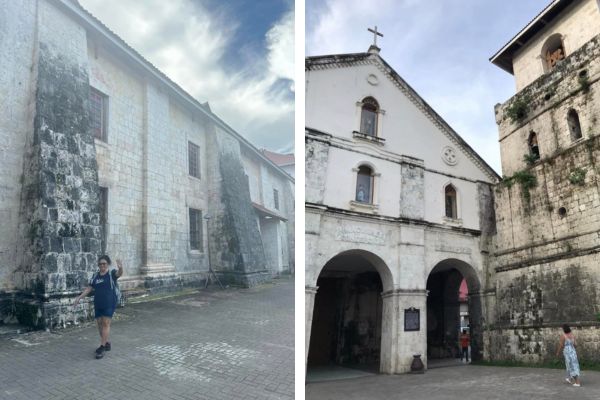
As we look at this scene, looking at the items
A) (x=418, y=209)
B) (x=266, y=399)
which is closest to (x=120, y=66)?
(x=266, y=399)

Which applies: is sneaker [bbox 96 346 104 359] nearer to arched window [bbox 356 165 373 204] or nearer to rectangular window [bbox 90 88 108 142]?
rectangular window [bbox 90 88 108 142]

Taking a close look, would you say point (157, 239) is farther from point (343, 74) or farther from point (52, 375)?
point (343, 74)

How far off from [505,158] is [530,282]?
10.5 ft

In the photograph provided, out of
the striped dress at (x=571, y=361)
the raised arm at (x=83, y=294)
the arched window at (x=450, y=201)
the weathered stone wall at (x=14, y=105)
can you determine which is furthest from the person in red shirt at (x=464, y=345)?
the weathered stone wall at (x=14, y=105)

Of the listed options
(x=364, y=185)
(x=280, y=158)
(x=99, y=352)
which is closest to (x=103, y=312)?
(x=99, y=352)

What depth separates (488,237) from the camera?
9.27 metres

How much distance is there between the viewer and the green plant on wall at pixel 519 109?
9430 mm

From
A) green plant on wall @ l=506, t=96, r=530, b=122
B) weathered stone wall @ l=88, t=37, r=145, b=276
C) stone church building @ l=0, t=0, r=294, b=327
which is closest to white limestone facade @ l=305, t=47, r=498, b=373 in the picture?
green plant on wall @ l=506, t=96, r=530, b=122

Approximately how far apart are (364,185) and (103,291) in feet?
18.5

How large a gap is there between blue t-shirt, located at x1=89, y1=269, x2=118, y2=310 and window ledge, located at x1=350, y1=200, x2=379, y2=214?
497 centimetres

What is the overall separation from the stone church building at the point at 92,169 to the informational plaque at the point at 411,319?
171 inches

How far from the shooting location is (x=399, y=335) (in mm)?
7484

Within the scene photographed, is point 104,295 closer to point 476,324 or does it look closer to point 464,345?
point 476,324

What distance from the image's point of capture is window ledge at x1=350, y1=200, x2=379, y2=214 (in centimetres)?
755
